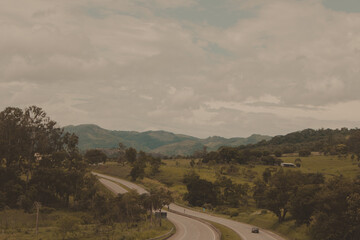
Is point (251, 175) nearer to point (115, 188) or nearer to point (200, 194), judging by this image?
point (200, 194)

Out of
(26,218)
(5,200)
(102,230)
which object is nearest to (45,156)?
(5,200)

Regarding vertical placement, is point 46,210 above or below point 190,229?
below

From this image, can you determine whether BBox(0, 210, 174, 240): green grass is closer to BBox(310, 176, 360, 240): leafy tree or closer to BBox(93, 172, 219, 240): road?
BBox(93, 172, 219, 240): road

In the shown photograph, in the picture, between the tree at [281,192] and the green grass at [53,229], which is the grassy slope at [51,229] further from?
the tree at [281,192]

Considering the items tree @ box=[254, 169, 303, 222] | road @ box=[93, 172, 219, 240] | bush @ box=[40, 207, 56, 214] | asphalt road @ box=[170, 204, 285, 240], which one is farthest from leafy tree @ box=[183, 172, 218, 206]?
bush @ box=[40, 207, 56, 214]

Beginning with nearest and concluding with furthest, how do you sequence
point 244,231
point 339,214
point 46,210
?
1. point 339,214
2. point 244,231
3. point 46,210

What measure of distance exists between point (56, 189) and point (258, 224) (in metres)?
57.0

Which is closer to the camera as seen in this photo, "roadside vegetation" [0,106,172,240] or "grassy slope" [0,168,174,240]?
"grassy slope" [0,168,174,240]

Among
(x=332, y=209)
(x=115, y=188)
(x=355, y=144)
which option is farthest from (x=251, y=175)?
(x=332, y=209)

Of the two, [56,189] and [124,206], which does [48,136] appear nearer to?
[56,189]

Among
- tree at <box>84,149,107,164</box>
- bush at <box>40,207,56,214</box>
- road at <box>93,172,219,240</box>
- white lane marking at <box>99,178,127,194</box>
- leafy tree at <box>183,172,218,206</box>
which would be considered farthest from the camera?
tree at <box>84,149,107,164</box>

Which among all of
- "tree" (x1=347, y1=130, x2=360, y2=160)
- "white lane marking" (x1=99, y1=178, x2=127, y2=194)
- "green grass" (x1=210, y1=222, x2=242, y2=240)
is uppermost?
"tree" (x1=347, y1=130, x2=360, y2=160)

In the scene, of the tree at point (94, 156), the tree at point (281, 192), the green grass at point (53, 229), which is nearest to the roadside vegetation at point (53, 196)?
the green grass at point (53, 229)

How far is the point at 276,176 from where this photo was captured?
79625 millimetres
